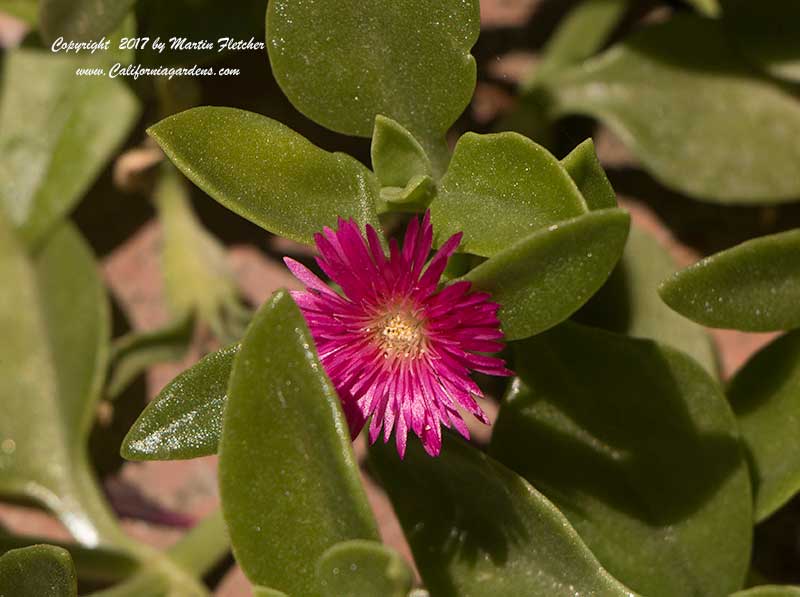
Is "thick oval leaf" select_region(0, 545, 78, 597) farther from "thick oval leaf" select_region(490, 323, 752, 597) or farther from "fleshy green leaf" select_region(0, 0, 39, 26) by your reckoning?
"fleshy green leaf" select_region(0, 0, 39, 26)

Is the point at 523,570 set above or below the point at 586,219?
below

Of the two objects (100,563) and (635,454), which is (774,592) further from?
(100,563)

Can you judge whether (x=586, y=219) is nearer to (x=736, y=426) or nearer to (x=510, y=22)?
(x=736, y=426)

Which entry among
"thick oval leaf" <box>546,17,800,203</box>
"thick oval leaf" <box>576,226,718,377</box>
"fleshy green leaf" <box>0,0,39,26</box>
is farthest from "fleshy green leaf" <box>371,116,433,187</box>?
"fleshy green leaf" <box>0,0,39,26</box>

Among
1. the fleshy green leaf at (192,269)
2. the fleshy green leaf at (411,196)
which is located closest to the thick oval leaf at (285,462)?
the fleshy green leaf at (411,196)

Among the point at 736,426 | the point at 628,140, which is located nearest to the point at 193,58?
the point at 628,140
